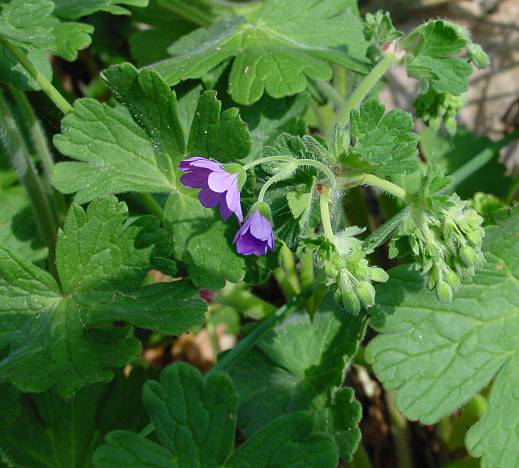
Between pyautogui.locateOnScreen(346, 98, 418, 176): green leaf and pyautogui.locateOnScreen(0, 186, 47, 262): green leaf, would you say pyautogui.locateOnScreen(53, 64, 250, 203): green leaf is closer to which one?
pyautogui.locateOnScreen(346, 98, 418, 176): green leaf

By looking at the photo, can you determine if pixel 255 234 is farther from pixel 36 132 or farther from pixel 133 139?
pixel 36 132

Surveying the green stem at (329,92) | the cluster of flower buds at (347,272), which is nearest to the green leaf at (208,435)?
the cluster of flower buds at (347,272)

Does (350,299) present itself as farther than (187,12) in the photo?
No

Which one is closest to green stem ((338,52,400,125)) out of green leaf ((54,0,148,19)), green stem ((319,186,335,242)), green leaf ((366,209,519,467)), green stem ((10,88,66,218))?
green stem ((319,186,335,242))

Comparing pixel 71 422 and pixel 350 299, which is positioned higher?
pixel 350 299

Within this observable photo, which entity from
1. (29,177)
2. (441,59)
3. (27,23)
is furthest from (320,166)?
(29,177)

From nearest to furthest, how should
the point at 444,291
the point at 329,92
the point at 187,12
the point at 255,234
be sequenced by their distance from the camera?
1. the point at 255,234
2. the point at 444,291
3. the point at 329,92
4. the point at 187,12

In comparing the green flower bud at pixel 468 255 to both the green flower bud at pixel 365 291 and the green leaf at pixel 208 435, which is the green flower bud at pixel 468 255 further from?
the green leaf at pixel 208 435
